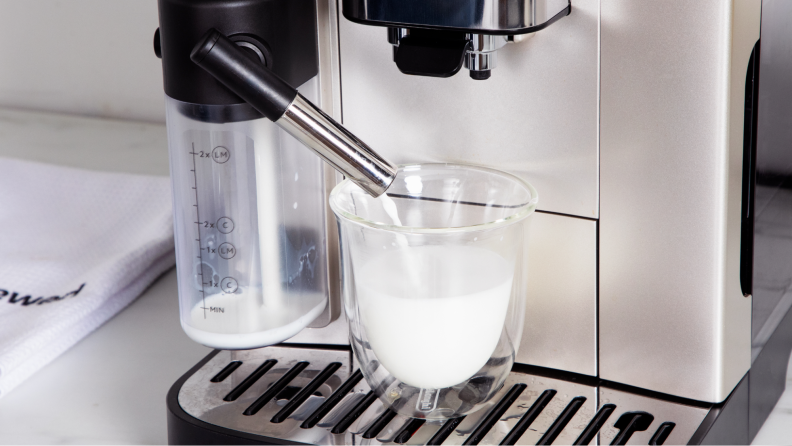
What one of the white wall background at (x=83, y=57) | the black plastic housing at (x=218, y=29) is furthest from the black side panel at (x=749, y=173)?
the white wall background at (x=83, y=57)

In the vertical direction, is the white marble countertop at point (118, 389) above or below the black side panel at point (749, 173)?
below

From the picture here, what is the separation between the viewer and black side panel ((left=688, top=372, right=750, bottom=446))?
408 millimetres

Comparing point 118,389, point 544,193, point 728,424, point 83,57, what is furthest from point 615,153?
point 83,57

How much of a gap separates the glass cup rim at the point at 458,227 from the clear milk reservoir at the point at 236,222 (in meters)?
0.04

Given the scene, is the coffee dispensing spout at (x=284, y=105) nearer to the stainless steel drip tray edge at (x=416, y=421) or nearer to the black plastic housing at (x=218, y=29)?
the black plastic housing at (x=218, y=29)

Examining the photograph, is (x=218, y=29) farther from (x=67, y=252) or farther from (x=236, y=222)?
(x=67, y=252)

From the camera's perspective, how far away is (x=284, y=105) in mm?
357

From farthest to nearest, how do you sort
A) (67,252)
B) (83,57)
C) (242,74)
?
(83,57)
(67,252)
(242,74)

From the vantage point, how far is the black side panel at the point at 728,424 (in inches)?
16.1

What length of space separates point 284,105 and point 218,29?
0.17 ft

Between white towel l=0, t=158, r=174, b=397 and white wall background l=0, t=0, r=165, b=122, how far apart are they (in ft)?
0.56

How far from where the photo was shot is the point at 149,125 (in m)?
0.93

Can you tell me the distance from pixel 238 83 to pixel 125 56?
0.59 m

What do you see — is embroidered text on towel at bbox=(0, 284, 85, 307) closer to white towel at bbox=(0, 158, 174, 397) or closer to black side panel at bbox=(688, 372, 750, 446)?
white towel at bbox=(0, 158, 174, 397)
